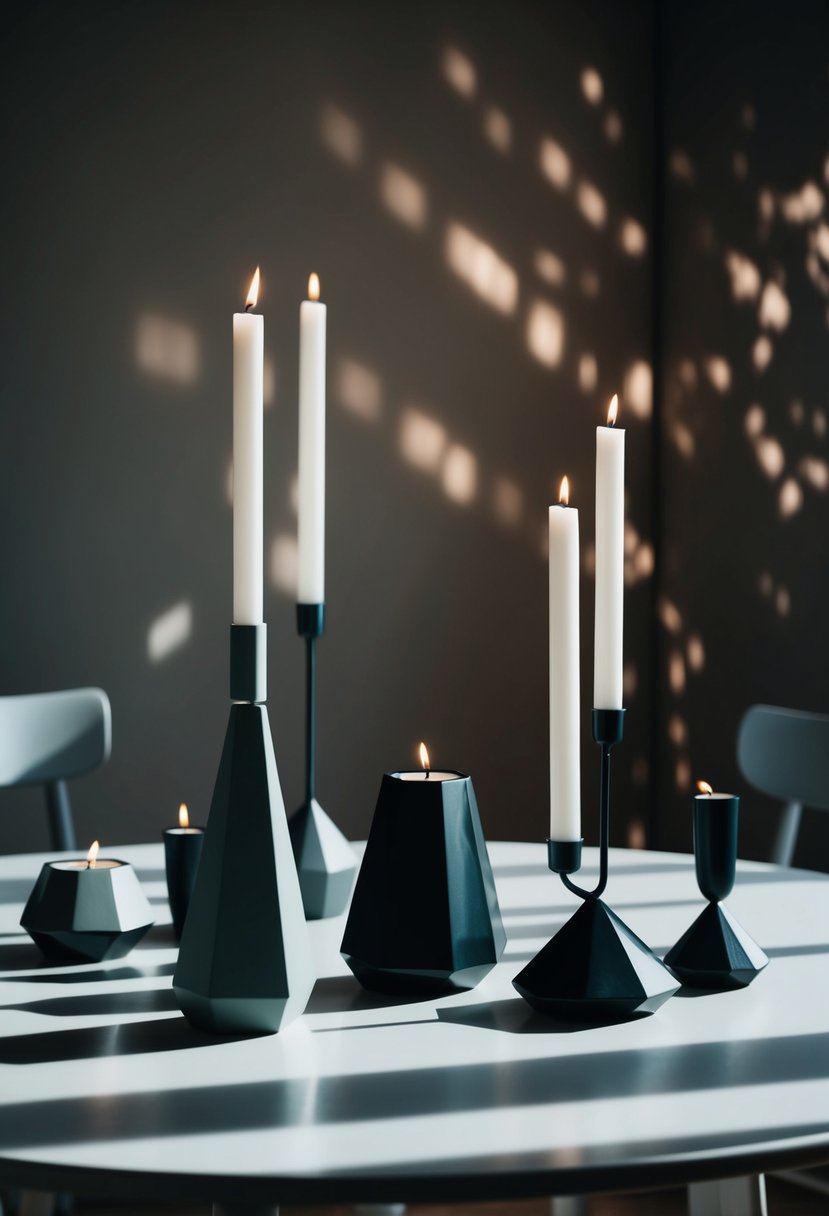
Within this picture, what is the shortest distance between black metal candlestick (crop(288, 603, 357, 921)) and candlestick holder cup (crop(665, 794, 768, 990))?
1.08 feet

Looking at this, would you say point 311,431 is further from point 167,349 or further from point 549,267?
point 549,267

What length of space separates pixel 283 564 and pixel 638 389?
0.96 metres

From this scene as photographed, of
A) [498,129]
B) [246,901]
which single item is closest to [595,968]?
[246,901]

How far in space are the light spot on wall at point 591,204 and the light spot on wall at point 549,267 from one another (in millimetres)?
126

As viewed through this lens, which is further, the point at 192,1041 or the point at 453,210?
the point at 453,210

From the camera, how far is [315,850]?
114cm

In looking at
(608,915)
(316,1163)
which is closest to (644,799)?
(608,915)

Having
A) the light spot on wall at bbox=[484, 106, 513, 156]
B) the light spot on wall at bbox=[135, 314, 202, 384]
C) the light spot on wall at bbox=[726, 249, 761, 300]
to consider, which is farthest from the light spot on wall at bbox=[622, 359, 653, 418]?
the light spot on wall at bbox=[135, 314, 202, 384]

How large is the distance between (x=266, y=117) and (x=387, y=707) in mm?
1252

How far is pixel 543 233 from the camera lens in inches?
113

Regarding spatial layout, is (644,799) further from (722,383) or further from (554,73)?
(554,73)

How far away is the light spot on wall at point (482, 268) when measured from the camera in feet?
9.18

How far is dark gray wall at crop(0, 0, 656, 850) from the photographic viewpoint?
2.49m

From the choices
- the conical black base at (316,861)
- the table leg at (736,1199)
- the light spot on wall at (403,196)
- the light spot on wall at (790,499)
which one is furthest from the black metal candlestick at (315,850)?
the light spot on wall at (403,196)
